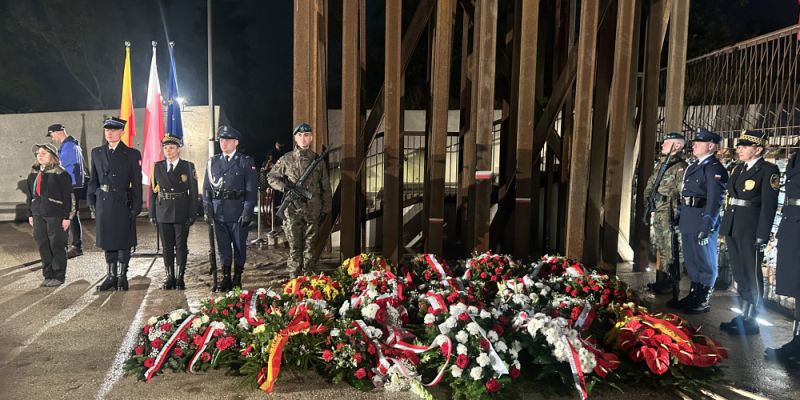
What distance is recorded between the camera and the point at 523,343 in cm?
373

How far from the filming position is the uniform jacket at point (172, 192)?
5.99 meters

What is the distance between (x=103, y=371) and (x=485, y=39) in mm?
4613

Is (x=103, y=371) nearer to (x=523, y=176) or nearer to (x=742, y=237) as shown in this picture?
(x=523, y=176)

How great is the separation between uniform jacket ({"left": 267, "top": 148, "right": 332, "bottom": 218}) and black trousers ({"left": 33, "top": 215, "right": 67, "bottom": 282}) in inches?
98.3

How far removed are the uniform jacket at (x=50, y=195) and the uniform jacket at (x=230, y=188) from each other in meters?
1.69

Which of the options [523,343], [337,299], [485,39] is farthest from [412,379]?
[485,39]

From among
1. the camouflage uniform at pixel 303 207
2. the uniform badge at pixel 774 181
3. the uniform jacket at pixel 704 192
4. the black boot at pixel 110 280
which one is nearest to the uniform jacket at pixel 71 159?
the black boot at pixel 110 280

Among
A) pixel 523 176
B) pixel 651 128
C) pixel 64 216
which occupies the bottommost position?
pixel 64 216

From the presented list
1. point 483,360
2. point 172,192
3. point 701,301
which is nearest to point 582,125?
point 701,301

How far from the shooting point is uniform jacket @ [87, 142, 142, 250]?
5.95 m

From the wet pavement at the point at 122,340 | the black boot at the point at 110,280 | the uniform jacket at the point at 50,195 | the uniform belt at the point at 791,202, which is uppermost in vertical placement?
the uniform belt at the point at 791,202

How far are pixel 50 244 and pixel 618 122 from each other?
21.0 ft

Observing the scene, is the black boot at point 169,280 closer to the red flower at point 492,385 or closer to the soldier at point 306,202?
the soldier at point 306,202

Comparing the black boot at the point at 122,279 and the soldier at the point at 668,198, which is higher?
the soldier at the point at 668,198
